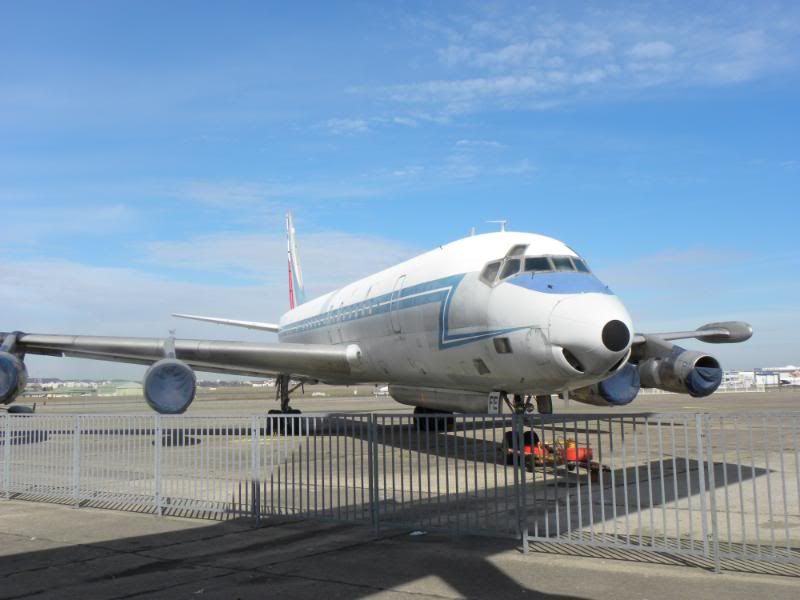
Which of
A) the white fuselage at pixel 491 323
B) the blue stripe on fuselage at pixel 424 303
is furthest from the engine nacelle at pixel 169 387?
the blue stripe on fuselage at pixel 424 303

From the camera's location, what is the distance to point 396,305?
16062mm

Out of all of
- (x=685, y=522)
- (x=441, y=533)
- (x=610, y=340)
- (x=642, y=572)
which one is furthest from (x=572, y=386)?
(x=642, y=572)

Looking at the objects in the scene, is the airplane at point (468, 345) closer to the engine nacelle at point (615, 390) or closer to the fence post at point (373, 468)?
the engine nacelle at point (615, 390)

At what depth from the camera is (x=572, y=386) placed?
10.9 metres

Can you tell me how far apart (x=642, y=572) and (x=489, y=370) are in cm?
607

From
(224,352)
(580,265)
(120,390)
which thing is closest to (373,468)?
(580,265)

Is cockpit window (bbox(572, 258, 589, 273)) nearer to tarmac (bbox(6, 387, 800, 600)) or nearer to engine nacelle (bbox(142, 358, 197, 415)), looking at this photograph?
tarmac (bbox(6, 387, 800, 600))

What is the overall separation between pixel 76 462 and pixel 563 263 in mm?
8409

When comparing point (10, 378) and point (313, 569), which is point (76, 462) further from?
point (10, 378)

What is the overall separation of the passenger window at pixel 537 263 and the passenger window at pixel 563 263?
0.41ft

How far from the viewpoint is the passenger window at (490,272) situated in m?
12.6

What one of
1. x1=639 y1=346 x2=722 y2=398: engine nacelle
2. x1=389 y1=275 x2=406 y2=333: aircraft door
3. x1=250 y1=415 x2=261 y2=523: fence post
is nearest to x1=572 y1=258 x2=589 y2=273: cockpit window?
x1=639 y1=346 x2=722 y2=398: engine nacelle

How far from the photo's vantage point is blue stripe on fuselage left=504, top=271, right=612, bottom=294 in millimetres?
11188

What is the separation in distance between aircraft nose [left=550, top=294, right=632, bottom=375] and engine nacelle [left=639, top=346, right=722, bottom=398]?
438 centimetres
